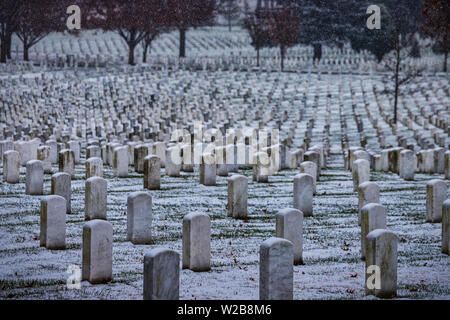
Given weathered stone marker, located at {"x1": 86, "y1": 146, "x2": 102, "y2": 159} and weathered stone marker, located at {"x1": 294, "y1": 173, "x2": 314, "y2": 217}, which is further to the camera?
weathered stone marker, located at {"x1": 86, "y1": 146, "x2": 102, "y2": 159}

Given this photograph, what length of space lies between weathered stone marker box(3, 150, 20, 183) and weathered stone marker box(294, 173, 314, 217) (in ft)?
18.1

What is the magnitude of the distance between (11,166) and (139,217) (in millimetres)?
5690

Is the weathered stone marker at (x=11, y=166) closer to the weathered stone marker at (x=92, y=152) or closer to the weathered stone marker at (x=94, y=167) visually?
the weathered stone marker at (x=94, y=167)

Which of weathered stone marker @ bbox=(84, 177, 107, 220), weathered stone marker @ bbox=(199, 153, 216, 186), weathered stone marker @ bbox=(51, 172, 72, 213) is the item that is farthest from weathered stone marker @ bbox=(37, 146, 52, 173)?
weathered stone marker @ bbox=(84, 177, 107, 220)

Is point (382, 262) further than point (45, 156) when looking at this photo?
No

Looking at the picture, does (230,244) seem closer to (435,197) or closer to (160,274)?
(435,197)

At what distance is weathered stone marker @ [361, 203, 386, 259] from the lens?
10.7 meters

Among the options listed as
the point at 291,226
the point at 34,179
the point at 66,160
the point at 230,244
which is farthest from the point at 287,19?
the point at 291,226

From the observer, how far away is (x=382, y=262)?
8.86 metres

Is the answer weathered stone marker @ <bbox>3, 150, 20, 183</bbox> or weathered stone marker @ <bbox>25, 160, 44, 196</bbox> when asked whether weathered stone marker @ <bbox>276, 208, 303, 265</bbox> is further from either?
weathered stone marker @ <bbox>3, 150, 20, 183</bbox>

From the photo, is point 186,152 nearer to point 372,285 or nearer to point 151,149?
point 151,149

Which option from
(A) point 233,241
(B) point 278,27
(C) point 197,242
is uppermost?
(B) point 278,27

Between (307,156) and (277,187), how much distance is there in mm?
1330

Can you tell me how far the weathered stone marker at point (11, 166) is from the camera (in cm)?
1622
